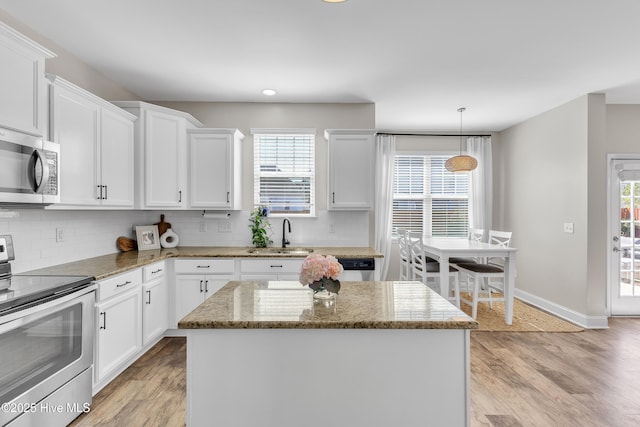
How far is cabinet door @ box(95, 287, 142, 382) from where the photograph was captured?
7.99 ft

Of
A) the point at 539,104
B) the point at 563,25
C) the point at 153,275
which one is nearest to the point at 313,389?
the point at 153,275

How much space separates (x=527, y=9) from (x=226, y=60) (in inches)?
92.2

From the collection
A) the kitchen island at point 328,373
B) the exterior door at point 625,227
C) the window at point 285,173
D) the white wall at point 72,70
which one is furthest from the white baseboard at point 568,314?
the white wall at point 72,70

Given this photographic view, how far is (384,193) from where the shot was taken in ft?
18.4

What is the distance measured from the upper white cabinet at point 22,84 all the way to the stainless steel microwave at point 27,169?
0.27ft

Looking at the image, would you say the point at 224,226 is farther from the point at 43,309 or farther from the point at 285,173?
the point at 43,309

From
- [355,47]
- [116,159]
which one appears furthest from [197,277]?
[355,47]

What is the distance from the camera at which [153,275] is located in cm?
319

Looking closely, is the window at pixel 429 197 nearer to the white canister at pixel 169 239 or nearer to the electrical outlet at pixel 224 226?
the electrical outlet at pixel 224 226

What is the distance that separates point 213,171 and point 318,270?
2.61m

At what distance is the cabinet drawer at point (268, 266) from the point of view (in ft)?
11.6

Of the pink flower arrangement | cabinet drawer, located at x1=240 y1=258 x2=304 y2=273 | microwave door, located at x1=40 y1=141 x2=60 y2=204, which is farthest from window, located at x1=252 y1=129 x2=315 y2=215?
the pink flower arrangement

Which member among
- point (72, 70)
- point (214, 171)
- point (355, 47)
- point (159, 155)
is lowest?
point (214, 171)

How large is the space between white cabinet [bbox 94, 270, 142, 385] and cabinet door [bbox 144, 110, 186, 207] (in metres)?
0.89
